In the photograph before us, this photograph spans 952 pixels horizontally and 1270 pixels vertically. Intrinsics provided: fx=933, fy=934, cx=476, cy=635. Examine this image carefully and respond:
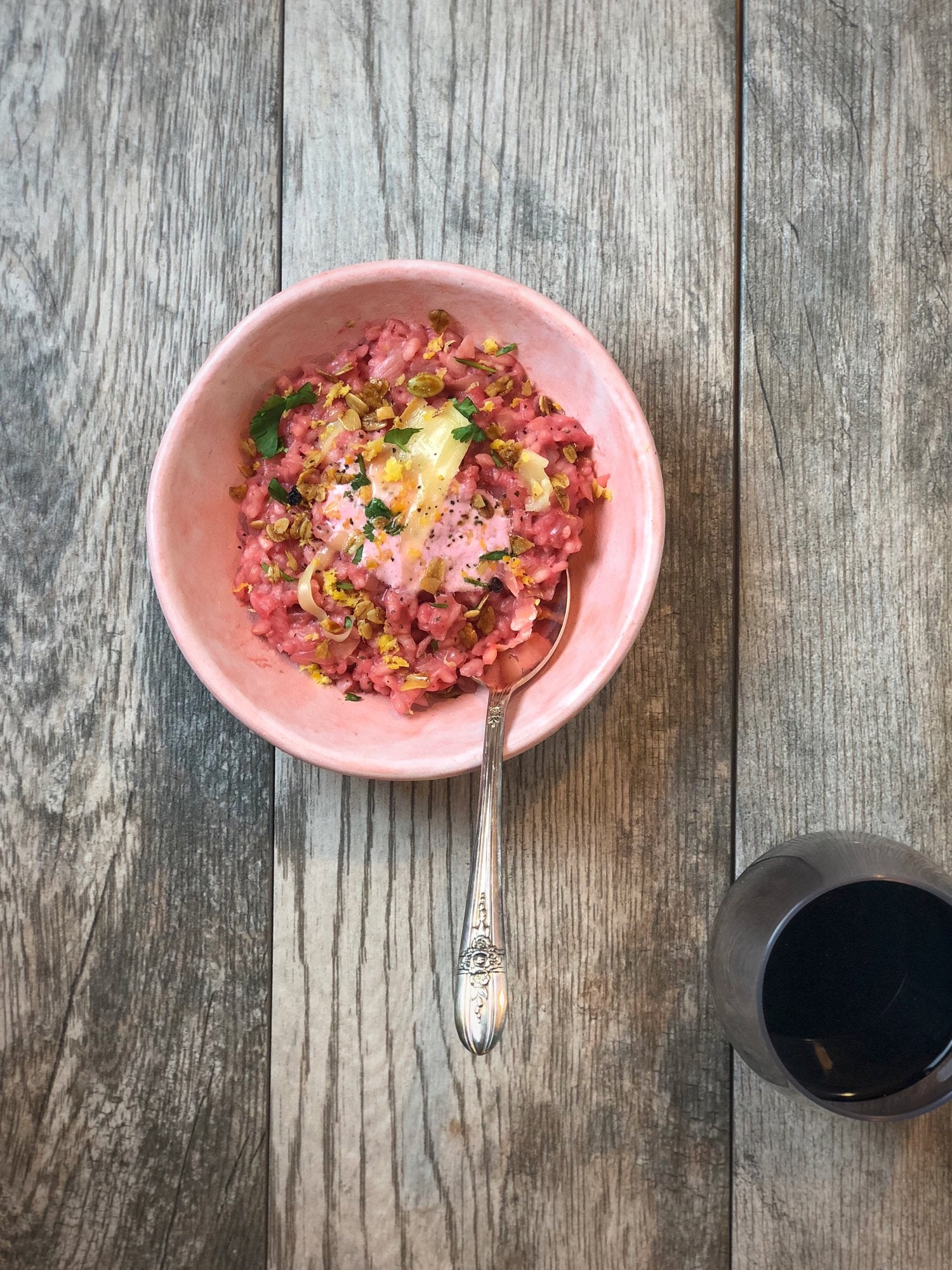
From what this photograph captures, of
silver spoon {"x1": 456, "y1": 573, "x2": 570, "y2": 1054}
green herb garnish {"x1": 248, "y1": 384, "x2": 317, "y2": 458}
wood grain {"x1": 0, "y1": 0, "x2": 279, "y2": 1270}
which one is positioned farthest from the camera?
wood grain {"x1": 0, "y1": 0, "x2": 279, "y2": 1270}

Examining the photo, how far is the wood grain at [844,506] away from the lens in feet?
5.26

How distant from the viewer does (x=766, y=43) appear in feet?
5.40

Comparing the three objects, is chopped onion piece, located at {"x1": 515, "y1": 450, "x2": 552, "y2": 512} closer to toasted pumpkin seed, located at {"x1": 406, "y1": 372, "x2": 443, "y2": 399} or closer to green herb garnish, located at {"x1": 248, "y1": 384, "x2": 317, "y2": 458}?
toasted pumpkin seed, located at {"x1": 406, "y1": 372, "x2": 443, "y2": 399}

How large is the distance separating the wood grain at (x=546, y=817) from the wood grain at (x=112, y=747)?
0.09m

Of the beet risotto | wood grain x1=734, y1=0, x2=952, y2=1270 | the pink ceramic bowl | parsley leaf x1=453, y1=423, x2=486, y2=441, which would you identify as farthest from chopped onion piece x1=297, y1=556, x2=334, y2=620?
wood grain x1=734, y1=0, x2=952, y2=1270

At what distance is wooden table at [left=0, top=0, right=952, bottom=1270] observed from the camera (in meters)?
1.58

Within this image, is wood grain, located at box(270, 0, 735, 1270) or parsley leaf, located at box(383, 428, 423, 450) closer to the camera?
parsley leaf, located at box(383, 428, 423, 450)

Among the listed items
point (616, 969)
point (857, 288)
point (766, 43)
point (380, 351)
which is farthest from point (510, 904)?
point (766, 43)

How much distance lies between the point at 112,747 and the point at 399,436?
737mm

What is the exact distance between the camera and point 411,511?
1.34 m

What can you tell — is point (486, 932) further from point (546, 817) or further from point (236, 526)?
point (236, 526)

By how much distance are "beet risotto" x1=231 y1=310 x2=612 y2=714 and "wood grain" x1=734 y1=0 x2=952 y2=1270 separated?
440 millimetres

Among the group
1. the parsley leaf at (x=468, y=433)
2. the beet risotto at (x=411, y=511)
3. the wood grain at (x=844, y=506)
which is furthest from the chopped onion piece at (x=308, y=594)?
the wood grain at (x=844, y=506)

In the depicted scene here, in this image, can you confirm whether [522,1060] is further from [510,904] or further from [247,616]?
[247,616]
